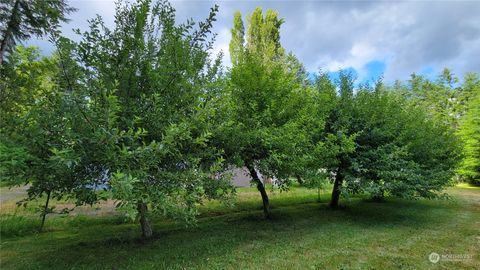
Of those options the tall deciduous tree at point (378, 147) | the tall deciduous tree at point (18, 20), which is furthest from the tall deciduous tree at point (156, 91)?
the tall deciduous tree at point (378, 147)

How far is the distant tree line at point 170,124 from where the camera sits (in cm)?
356

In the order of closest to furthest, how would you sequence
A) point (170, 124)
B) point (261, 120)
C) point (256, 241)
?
point (170, 124)
point (256, 241)
point (261, 120)

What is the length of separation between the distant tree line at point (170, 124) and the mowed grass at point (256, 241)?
0.88 metres

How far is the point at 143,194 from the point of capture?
3.59 m

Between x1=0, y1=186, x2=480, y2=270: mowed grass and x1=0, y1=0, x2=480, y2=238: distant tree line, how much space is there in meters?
0.88

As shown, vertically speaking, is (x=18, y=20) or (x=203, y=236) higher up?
(x=18, y=20)

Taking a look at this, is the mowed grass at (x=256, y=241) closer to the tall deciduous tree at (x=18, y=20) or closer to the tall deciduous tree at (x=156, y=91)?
the tall deciduous tree at (x=156, y=91)

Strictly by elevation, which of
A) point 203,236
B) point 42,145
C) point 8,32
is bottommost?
point 203,236

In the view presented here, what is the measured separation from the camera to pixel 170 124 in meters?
4.15

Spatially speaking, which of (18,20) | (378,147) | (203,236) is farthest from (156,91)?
(378,147)

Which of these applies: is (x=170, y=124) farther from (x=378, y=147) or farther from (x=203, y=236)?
(x=378, y=147)

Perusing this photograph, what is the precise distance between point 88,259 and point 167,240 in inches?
58.5

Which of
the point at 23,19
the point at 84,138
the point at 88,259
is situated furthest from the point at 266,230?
the point at 23,19

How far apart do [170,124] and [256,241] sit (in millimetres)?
3238
